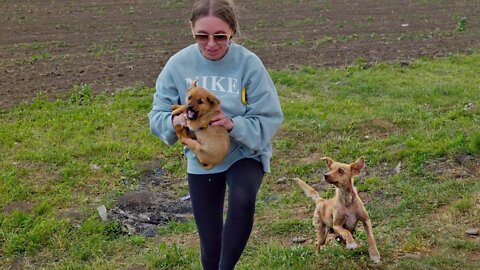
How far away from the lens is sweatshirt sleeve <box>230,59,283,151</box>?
10.9 feet

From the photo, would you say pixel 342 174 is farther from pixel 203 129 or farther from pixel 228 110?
pixel 203 129

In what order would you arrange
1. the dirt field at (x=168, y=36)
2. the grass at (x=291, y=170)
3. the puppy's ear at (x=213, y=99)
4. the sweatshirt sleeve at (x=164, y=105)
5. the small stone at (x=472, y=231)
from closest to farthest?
the puppy's ear at (x=213, y=99) → the sweatshirt sleeve at (x=164, y=105) → the small stone at (x=472, y=231) → the grass at (x=291, y=170) → the dirt field at (x=168, y=36)

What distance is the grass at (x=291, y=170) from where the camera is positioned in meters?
4.59

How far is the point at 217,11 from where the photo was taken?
10.7ft

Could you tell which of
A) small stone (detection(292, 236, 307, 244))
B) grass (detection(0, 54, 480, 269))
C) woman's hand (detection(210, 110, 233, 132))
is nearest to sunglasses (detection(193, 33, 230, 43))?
woman's hand (detection(210, 110, 233, 132))

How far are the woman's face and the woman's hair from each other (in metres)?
0.02

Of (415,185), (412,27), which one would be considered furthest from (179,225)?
(412,27)

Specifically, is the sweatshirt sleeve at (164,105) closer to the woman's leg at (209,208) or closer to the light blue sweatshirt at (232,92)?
the light blue sweatshirt at (232,92)

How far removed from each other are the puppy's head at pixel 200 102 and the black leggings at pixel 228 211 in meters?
0.39

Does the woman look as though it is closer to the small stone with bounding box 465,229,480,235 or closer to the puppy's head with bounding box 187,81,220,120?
the puppy's head with bounding box 187,81,220,120

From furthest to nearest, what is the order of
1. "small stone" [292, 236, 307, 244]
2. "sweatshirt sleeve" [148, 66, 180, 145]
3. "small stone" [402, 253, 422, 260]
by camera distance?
"small stone" [292, 236, 307, 244] < "small stone" [402, 253, 422, 260] < "sweatshirt sleeve" [148, 66, 180, 145]

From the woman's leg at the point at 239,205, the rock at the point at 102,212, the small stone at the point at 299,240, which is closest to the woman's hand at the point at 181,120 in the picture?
the woman's leg at the point at 239,205

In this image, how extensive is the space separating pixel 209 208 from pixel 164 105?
24.5 inches

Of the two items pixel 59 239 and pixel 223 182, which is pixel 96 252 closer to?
pixel 59 239
